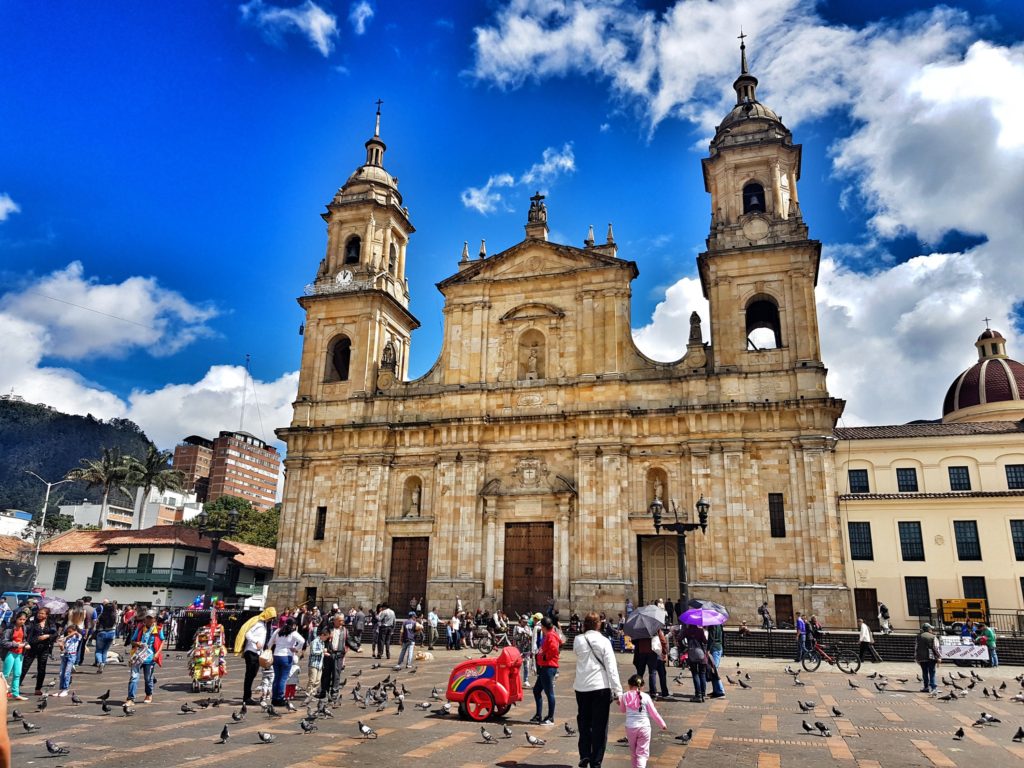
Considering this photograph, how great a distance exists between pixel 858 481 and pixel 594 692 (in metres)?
30.5

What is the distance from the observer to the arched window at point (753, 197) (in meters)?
36.0

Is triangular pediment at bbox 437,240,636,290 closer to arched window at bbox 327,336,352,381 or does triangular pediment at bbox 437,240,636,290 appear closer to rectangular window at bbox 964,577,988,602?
arched window at bbox 327,336,352,381

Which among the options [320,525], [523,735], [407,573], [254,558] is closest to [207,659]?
[523,735]

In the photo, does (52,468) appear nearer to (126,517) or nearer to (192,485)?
(192,485)

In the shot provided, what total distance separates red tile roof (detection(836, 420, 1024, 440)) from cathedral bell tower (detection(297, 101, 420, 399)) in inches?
924

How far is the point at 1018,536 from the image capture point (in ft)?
105

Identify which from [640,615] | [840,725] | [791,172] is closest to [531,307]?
[791,172]

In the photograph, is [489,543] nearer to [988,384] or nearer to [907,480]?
[907,480]

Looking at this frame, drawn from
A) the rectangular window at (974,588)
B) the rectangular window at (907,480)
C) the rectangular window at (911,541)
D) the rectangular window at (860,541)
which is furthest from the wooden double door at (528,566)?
the rectangular window at (974,588)

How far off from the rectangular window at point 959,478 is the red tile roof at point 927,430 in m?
1.67

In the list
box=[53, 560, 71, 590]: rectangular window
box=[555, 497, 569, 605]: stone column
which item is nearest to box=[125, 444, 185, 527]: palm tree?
box=[53, 560, 71, 590]: rectangular window

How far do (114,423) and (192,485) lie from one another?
79.6ft

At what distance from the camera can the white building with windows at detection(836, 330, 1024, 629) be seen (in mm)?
31750

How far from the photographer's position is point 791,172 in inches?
1439
